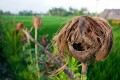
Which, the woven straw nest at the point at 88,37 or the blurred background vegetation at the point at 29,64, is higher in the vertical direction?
the woven straw nest at the point at 88,37

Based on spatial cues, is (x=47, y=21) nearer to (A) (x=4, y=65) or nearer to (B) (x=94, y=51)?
(A) (x=4, y=65)

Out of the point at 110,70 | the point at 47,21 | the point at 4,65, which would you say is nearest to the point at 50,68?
the point at 110,70

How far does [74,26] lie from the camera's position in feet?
5.36

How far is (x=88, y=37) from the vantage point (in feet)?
5.28

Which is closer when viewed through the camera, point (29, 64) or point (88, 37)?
point (88, 37)

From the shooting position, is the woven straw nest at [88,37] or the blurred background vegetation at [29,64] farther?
the blurred background vegetation at [29,64]

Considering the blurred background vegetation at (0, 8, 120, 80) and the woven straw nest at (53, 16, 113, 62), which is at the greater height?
the woven straw nest at (53, 16, 113, 62)

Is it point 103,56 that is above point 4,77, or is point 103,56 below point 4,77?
above

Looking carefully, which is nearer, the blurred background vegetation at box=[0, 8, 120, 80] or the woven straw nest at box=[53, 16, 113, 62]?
the woven straw nest at box=[53, 16, 113, 62]

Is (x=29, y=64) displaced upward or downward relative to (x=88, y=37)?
downward

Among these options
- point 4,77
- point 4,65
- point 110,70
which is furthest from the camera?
point 4,65

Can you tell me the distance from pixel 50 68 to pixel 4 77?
2.55 m

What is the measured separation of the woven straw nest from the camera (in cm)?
160

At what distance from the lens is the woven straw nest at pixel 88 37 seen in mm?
1602
